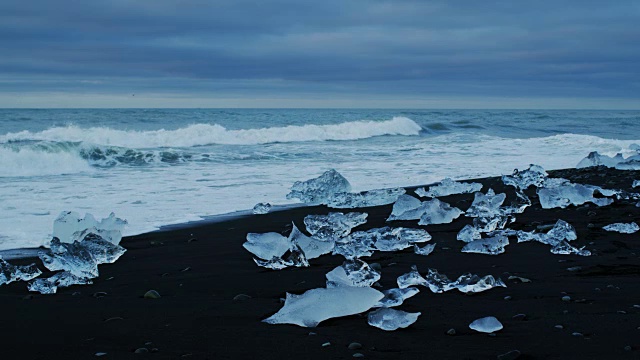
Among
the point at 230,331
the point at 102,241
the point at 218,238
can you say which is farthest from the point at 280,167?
the point at 230,331

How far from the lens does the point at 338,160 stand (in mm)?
14875

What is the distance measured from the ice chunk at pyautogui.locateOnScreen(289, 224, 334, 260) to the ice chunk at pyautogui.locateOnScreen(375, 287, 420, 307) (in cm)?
121

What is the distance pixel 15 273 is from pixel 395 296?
7.81ft

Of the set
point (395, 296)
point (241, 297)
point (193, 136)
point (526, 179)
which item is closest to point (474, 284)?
point (395, 296)

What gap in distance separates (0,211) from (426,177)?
6.32m

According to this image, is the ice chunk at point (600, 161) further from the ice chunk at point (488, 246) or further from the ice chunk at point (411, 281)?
the ice chunk at point (411, 281)

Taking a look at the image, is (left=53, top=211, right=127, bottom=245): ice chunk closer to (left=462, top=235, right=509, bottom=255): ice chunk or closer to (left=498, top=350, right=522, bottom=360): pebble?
(left=462, top=235, right=509, bottom=255): ice chunk

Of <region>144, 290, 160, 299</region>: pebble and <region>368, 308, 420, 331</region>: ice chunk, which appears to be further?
<region>144, 290, 160, 299</region>: pebble

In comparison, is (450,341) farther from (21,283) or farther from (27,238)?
(27,238)

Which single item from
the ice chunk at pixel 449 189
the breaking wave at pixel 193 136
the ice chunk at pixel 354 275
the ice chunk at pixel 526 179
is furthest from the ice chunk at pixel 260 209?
the breaking wave at pixel 193 136

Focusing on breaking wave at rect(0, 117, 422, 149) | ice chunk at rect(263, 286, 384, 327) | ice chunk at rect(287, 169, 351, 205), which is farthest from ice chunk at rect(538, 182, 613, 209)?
breaking wave at rect(0, 117, 422, 149)

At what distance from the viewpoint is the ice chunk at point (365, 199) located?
7051mm

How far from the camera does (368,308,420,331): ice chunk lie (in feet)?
9.04

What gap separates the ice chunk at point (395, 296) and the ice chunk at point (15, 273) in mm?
2252
